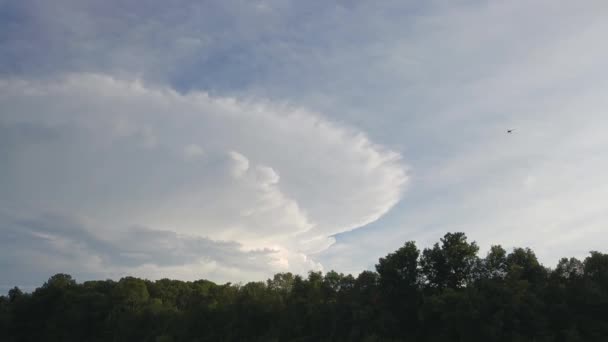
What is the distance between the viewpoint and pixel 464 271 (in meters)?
61.7

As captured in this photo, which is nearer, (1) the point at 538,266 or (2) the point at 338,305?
(1) the point at 538,266

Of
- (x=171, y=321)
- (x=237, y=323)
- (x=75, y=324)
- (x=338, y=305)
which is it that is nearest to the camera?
(x=338, y=305)

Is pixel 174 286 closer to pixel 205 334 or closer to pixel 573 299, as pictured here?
pixel 205 334

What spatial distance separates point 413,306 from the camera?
207 feet

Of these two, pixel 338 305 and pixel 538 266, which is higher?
pixel 538 266

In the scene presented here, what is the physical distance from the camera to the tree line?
174 feet

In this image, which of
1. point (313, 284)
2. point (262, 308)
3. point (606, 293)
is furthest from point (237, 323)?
point (606, 293)

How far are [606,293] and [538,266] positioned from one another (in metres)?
8.55

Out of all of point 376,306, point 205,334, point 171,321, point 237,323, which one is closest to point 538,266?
point 376,306

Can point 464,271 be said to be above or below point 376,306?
above

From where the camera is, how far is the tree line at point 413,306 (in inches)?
2093

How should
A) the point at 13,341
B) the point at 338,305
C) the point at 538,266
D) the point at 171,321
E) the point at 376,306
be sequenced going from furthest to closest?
the point at 13,341, the point at 171,321, the point at 338,305, the point at 376,306, the point at 538,266

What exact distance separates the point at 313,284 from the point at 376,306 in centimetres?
1638

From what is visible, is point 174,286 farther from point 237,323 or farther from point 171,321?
point 237,323
